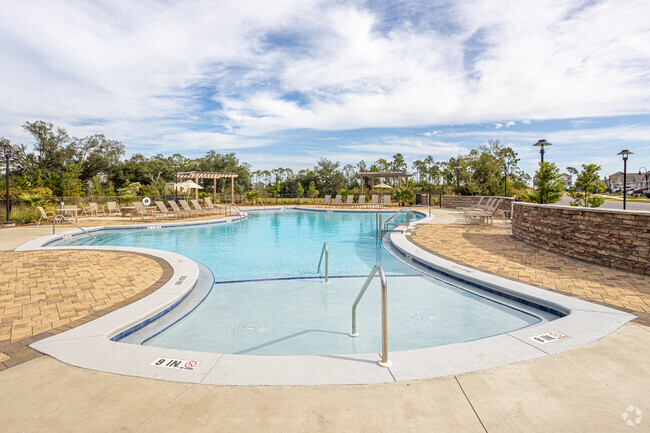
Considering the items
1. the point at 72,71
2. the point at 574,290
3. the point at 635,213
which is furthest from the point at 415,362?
the point at 72,71

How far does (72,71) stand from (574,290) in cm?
2031

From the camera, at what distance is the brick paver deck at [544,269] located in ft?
13.1

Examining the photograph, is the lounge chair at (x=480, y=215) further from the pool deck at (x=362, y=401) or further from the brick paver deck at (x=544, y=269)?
the pool deck at (x=362, y=401)

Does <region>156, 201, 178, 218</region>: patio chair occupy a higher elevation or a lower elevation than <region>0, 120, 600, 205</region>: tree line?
lower

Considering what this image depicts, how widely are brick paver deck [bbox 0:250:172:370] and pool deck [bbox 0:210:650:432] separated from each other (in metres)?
0.76

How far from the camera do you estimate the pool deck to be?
70.6 inches

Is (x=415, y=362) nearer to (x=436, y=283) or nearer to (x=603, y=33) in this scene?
(x=436, y=283)

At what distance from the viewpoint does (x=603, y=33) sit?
9.59 meters

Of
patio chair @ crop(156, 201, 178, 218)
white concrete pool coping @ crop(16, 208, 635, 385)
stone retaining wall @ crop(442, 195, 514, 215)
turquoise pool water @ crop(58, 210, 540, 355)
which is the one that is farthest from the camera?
stone retaining wall @ crop(442, 195, 514, 215)

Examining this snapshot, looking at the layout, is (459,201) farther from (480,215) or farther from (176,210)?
(176,210)

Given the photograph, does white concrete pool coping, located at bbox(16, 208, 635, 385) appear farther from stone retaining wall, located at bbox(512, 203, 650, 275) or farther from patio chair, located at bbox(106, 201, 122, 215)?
patio chair, located at bbox(106, 201, 122, 215)

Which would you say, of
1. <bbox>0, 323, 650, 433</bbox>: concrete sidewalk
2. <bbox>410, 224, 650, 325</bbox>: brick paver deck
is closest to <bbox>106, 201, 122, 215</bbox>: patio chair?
<bbox>410, 224, 650, 325</bbox>: brick paver deck

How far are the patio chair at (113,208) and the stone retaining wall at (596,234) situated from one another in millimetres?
19041

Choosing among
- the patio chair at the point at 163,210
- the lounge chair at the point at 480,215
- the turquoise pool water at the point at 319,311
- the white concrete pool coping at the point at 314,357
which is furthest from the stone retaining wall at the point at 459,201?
the white concrete pool coping at the point at 314,357
